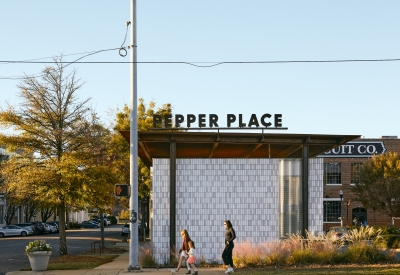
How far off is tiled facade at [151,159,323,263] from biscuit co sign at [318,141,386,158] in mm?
40710

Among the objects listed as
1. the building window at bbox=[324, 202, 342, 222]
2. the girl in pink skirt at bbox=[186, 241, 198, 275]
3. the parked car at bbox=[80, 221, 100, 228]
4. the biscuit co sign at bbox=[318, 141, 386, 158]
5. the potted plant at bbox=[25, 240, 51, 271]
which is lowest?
the parked car at bbox=[80, 221, 100, 228]

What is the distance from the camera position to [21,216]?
301 feet

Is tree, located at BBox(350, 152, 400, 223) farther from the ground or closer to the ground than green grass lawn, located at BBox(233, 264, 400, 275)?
farther from the ground

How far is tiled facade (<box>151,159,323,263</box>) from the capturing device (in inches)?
912

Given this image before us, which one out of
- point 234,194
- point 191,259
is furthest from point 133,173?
point 234,194

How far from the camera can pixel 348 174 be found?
63.6 m

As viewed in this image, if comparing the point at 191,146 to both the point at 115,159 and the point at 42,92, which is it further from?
the point at 115,159

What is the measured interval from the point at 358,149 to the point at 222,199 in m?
42.5

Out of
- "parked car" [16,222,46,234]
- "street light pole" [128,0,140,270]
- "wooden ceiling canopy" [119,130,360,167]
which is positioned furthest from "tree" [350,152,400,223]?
"parked car" [16,222,46,234]

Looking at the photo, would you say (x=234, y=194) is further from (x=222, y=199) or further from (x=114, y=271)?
(x=114, y=271)

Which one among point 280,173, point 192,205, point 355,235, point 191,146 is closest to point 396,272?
point 355,235

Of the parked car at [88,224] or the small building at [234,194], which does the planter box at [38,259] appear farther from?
the parked car at [88,224]

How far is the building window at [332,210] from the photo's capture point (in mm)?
62191

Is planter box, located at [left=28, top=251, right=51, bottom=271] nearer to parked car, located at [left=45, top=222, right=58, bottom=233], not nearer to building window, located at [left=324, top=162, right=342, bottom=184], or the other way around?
building window, located at [left=324, top=162, right=342, bottom=184]
